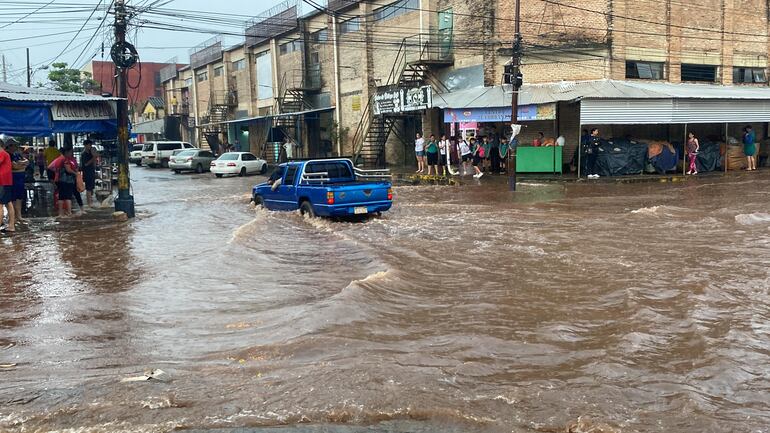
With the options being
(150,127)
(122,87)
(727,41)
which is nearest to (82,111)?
(122,87)

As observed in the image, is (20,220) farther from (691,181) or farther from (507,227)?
(691,181)

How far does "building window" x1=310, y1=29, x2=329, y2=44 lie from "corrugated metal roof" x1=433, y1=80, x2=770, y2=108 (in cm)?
1266

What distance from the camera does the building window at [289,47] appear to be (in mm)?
41241

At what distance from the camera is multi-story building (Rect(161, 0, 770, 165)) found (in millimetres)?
24297

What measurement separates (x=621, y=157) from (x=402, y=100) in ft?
33.6

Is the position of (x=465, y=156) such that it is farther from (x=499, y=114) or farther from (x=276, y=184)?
(x=276, y=184)

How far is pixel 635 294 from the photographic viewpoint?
316 inches

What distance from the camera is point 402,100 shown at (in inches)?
1182

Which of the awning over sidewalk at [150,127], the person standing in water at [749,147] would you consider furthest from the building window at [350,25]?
the awning over sidewalk at [150,127]

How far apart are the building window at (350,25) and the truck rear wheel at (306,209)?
22.2m

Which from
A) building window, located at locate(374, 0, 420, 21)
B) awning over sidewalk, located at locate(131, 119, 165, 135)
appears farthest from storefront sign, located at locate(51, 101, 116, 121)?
awning over sidewalk, located at locate(131, 119, 165, 135)

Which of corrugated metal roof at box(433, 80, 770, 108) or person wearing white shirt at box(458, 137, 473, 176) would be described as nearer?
corrugated metal roof at box(433, 80, 770, 108)

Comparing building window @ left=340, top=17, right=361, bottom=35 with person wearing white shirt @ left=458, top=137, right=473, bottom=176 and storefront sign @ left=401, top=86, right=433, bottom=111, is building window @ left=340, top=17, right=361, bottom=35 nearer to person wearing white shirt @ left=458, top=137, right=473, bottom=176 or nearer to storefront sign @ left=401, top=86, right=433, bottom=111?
storefront sign @ left=401, top=86, right=433, bottom=111

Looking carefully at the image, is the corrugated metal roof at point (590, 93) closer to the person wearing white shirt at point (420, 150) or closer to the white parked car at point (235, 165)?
the person wearing white shirt at point (420, 150)
